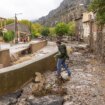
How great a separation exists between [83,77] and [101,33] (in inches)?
353

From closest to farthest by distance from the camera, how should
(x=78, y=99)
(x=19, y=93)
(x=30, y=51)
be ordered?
(x=78, y=99) → (x=19, y=93) → (x=30, y=51)

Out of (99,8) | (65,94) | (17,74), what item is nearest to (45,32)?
(99,8)

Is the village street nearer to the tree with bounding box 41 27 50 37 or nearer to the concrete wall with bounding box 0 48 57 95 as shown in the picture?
the concrete wall with bounding box 0 48 57 95

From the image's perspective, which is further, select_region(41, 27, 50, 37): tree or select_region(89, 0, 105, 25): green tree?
select_region(41, 27, 50, 37): tree

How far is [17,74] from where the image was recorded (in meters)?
14.4

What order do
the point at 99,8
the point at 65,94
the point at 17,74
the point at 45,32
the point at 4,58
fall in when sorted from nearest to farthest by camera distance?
the point at 65,94
the point at 17,74
the point at 99,8
the point at 4,58
the point at 45,32

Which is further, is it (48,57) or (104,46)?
(104,46)

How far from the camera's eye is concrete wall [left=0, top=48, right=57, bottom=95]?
43.8ft

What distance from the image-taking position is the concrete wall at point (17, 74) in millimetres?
13336

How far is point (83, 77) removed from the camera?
17.1 meters

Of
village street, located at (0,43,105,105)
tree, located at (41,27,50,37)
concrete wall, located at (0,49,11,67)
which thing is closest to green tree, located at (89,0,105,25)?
village street, located at (0,43,105,105)

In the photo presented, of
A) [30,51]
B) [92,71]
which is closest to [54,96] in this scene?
[92,71]

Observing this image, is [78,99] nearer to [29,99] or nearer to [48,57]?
[29,99]

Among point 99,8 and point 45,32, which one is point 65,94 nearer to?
point 99,8
